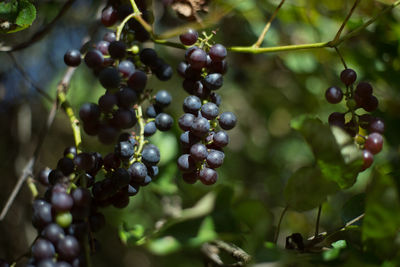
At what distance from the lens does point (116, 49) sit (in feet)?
2.72

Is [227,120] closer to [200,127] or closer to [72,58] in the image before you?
[200,127]

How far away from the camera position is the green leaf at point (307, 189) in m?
0.74

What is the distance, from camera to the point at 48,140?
1.91m

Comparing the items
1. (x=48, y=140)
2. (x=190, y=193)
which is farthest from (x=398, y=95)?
(x=48, y=140)

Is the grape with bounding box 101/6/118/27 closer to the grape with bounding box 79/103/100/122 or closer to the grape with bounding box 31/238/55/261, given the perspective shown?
the grape with bounding box 79/103/100/122

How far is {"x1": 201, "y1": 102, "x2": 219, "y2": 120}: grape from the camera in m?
0.83

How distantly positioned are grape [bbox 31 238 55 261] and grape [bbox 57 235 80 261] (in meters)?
0.01

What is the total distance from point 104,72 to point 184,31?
197 millimetres

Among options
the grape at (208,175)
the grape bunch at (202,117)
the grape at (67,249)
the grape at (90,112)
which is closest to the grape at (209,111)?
the grape bunch at (202,117)

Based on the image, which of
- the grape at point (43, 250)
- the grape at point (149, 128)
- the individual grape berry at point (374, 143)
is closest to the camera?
the grape at point (43, 250)

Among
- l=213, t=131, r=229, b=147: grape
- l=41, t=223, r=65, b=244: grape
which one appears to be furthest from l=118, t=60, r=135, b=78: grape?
l=41, t=223, r=65, b=244: grape

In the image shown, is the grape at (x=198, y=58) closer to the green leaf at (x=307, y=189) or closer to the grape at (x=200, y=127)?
the grape at (x=200, y=127)

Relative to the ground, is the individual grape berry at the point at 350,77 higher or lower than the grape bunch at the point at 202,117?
higher

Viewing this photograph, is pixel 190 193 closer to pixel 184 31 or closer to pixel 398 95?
pixel 184 31
